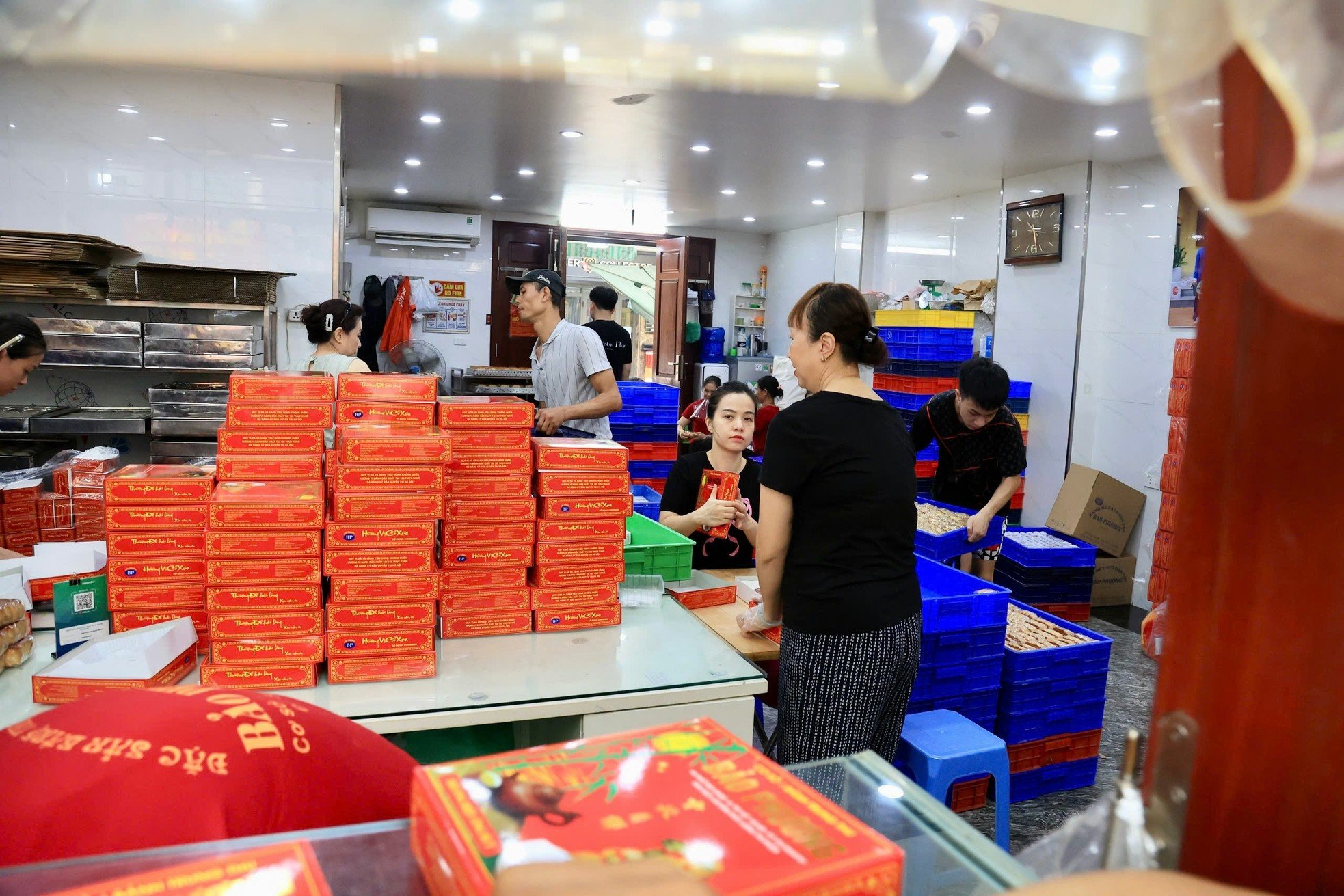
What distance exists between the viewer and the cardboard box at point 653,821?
0.50 m

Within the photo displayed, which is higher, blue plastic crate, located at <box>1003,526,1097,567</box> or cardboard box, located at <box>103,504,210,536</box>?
cardboard box, located at <box>103,504,210,536</box>

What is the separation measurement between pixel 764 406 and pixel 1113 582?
9.50ft

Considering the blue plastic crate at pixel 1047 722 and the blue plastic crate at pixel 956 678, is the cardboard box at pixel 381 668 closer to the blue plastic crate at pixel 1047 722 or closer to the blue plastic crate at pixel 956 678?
the blue plastic crate at pixel 956 678

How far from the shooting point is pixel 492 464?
2.16 m

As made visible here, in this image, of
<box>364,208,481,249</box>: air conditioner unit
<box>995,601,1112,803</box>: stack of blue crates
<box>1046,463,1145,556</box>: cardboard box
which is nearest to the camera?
<box>995,601,1112,803</box>: stack of blue crates

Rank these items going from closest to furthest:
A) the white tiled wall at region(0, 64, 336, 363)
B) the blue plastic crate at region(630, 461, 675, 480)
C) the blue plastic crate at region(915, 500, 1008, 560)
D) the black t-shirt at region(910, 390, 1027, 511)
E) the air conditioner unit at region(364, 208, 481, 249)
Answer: the blue plastic crate at region(915, 500, 1008, 560) < the black t-shirt at region(910, 390, 1027, 511) < the white tiled wall at region(0, 64, 336, 363) < the blue plastic crate at region(630, 461, 675, 480) < the air conditioner unit at region(364, 208, 481, 249)

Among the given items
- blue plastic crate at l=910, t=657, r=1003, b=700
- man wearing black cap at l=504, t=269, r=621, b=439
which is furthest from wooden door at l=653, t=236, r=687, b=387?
blue plastic crate at l=910, t=657, r=1003, b=700

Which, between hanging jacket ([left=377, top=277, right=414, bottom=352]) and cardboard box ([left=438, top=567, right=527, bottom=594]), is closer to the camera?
cardboard box ([left=438, top=567, right=527, bottom=594])

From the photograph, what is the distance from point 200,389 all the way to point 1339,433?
201 inches

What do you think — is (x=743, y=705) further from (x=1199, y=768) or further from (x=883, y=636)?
(x=1199, y=768)

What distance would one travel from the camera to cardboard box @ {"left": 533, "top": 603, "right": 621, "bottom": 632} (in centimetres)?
224

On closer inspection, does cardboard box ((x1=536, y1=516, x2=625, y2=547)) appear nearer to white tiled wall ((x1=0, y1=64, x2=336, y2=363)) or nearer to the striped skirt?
the striped skirt

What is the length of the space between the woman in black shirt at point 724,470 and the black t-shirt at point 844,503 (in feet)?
3.34

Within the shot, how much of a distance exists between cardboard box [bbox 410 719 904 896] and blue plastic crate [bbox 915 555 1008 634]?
2.39 metres
